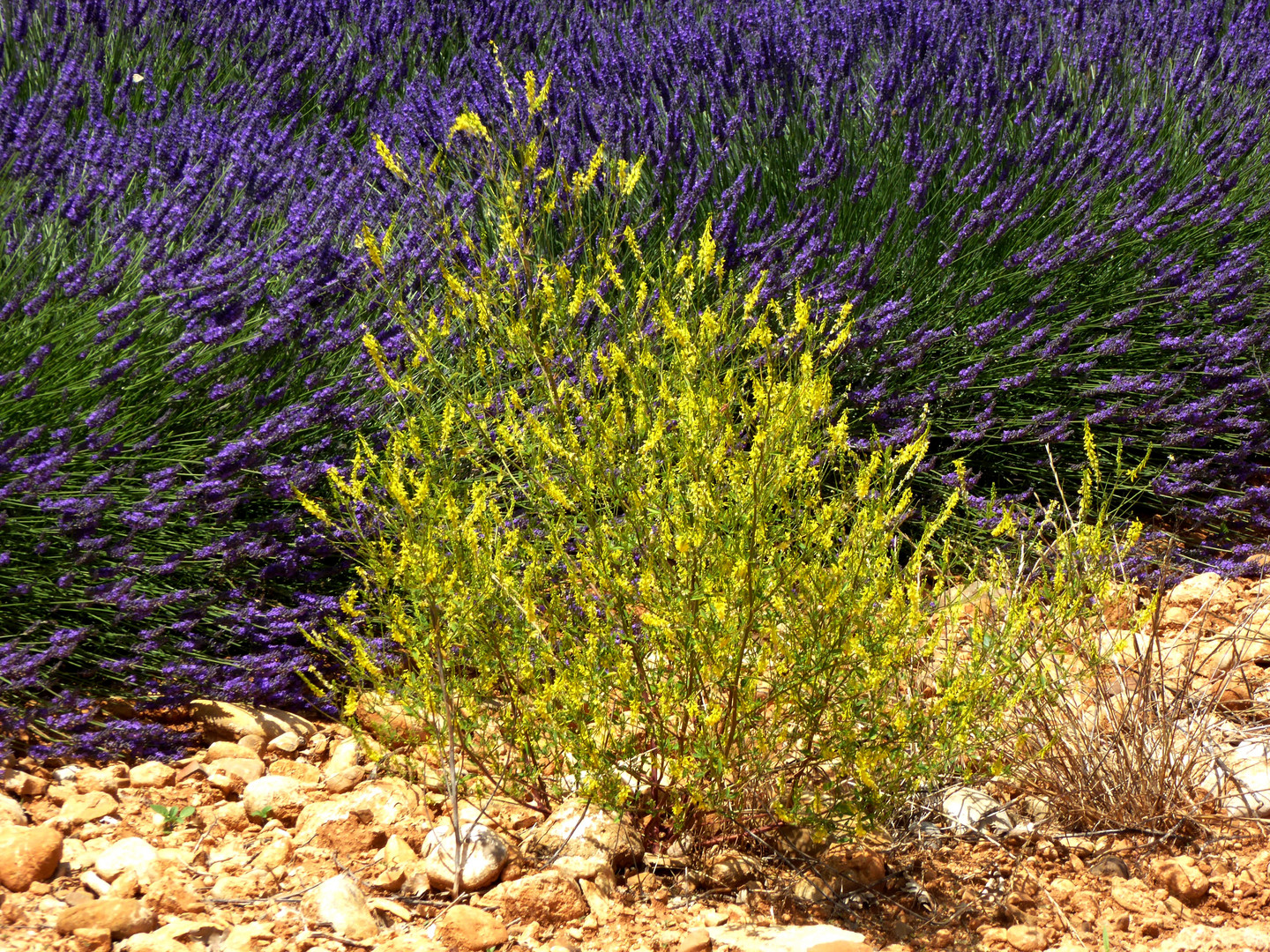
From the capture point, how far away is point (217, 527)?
291 centimetres

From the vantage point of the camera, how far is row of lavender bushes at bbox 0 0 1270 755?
2812 mm

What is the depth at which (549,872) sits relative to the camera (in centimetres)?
216

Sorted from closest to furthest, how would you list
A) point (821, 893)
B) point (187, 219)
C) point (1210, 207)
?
1. point (821, 893)
2. point (187, 219)
3. point (1210, 207)

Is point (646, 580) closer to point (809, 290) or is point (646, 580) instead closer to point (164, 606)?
point (164, 606)

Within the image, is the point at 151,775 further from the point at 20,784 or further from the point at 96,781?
the point at 20,784

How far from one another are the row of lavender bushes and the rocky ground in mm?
277

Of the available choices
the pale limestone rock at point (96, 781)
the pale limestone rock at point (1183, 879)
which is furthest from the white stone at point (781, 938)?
the pale limestone rock at point (96, 781)

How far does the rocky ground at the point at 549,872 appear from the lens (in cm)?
205

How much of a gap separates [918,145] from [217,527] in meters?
2.76

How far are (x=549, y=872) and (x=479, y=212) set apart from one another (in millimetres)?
2663

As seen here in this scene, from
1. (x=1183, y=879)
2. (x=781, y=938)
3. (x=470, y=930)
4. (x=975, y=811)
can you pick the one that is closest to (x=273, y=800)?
(x=470, y=930)

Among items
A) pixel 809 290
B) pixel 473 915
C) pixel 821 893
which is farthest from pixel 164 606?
pixel 809 290

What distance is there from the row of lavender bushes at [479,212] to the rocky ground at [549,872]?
0.28 metres

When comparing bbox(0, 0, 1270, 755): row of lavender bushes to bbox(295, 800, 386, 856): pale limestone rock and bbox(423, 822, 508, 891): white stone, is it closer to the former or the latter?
bbox(295, 800, 386, 856): pale limestone rock
